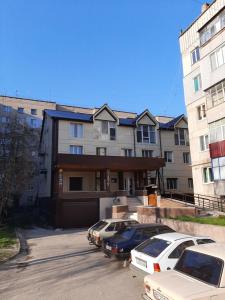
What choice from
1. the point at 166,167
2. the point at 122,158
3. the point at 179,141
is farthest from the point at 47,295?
the point at 179,141

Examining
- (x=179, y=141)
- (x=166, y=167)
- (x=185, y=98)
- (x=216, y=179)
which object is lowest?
(x=216, y=179)

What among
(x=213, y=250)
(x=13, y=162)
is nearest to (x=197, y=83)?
(x=13, y=162)

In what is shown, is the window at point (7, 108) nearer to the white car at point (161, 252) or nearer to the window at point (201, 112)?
the window at point (201, 112)

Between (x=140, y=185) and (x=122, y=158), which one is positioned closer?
(x=122, y=158)

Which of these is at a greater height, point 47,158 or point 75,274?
point 47,158

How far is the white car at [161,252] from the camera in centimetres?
798

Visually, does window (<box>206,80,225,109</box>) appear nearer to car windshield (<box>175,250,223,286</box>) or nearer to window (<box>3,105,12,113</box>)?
car windshield (<box>175,250,223,286</box>)

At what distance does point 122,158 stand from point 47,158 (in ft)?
31.3

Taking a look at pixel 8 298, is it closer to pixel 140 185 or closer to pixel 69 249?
pixel 69 249

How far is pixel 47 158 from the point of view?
35031 mm

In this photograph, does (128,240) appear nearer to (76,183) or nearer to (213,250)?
(213,250)

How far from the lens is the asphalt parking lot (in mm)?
8000

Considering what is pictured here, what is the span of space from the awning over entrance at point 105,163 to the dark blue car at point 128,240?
16.4 m

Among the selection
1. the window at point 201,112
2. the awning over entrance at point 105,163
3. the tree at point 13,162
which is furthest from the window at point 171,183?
the tree at point 13,162
